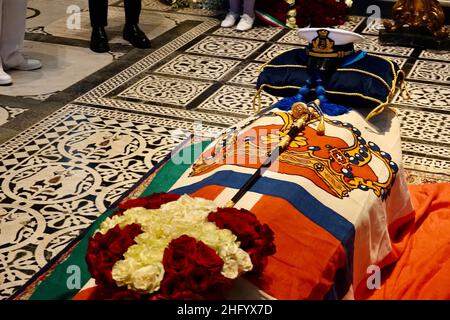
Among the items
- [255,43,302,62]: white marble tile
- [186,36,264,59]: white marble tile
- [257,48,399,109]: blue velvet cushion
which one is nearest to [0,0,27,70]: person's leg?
[186,36,264,59]: white marble tile

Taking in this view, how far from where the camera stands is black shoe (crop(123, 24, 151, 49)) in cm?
570

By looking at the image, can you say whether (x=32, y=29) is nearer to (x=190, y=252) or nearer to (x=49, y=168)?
(x=49, y=168)

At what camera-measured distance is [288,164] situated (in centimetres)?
244

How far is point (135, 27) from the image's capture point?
18.7ft

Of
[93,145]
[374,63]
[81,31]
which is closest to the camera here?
[374,63]

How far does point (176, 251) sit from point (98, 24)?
4040 mm

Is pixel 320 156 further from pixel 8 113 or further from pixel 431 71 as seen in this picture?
pixel 431 71

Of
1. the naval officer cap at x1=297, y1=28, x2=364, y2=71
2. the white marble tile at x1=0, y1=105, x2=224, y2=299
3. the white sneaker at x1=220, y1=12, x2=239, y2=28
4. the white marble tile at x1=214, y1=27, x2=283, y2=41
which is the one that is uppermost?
the naval officer cap at x1=297, y1=28, x2=364, y2=71

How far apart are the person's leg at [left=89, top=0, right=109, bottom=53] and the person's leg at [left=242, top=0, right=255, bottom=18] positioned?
120cm

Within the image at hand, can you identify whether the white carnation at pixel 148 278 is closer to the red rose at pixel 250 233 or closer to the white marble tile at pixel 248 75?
the red rose at pixel 250 233

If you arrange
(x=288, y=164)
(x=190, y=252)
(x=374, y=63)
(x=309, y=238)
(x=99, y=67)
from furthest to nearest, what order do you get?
1. (x=99, y=67)
2. (x=374, y=63)
3. (x=288, y=164)
4. (x=309, y=238)
5. (x=190, y=252)

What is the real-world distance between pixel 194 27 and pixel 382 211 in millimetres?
3973

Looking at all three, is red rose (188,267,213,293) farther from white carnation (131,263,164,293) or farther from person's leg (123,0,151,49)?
person's leg (123,0,151,49)

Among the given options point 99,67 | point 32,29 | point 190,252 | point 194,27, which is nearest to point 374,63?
point 190,252
